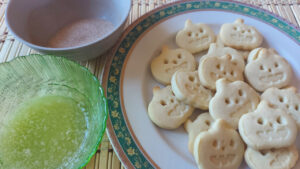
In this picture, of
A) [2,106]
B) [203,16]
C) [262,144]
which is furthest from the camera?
[203,16]

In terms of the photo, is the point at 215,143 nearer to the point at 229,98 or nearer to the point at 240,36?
the point at 229,98

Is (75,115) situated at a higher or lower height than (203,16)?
lower

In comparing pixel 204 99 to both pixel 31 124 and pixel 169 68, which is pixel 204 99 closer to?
pixel 169 68

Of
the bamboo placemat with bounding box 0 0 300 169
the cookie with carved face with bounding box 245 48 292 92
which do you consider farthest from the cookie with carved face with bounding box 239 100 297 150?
the bamboo placemat with bounding box 0 0 300 169

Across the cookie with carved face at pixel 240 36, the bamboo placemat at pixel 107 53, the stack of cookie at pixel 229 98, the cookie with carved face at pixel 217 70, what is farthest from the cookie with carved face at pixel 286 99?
the bamboo placemat at pixel 107 53

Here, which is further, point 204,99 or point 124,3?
point 124,3

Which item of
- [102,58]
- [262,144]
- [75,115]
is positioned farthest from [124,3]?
[262,144]

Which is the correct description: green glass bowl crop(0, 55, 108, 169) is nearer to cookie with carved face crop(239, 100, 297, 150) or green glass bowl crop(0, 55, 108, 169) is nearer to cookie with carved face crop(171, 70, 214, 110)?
cookie with carved face crop(171, 70, 214, 110)
